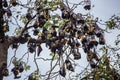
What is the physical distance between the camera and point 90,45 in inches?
258

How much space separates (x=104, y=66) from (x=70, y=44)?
2.92 m

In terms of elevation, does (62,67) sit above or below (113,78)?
above

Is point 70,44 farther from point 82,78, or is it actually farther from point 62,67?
point 82,78

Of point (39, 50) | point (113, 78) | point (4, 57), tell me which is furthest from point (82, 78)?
point (4, 57)

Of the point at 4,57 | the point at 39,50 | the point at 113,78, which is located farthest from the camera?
the point at 113,78

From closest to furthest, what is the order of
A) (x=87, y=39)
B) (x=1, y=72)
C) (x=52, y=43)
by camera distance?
(x=1, y=72), (x=87, y=39), (x=52, y=43)

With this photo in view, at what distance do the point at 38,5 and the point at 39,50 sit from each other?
65.0 inches

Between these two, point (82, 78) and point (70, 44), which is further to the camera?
point (82, 78)

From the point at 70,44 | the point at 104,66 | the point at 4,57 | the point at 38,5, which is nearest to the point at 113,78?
the point at 104,66

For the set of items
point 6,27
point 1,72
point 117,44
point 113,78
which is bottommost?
point 113,78

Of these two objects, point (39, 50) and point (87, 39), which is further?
point (39, 50)

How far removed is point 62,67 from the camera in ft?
21.8

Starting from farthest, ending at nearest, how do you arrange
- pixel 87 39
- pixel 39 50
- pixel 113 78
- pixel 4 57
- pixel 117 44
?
1. pixel 117 44
2. pixel 113 78
3. pixel 39 50
4. pixel 87 39
5. pixel 4 57

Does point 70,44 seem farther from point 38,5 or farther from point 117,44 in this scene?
point 117,44
